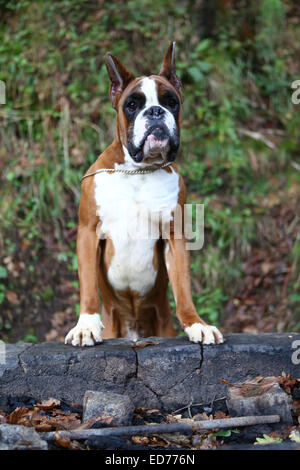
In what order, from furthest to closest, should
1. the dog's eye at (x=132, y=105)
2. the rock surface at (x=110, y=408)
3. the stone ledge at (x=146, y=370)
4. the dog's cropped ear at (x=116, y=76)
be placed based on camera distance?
1. the dog's cropped ear at (x=116, y=76)
2. the dog's eye at (x=132, y=105)
3. the stone ledge at (x=146, y=370)
4. the rock surface at (x=110, y=408)

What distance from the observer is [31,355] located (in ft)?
9.15

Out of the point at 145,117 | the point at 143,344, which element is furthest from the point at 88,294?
the point at 145,117

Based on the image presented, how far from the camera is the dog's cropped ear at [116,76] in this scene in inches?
127

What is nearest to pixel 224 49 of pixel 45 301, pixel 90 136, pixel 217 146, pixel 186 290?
pixel 217 146

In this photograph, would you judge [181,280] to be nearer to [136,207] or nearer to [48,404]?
[136,207]

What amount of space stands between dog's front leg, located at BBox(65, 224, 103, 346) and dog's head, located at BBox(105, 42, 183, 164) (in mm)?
537

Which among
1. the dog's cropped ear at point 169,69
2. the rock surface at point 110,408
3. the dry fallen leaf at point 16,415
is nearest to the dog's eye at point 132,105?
the dog's cropped ear at point 169,69

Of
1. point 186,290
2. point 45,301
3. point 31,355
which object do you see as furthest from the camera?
point 45,301

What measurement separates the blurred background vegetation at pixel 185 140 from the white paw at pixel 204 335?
299 cm

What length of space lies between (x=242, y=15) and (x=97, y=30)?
194 cm

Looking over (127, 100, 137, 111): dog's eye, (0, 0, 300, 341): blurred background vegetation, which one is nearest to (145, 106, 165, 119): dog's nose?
(127, 100, 137, 111): dog's eye

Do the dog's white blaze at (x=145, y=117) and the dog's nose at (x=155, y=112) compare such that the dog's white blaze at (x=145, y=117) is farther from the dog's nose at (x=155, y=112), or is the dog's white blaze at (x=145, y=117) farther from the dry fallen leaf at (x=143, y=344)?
the dry fallen leaf at (x=143, y=344)

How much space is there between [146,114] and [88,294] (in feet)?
3.36

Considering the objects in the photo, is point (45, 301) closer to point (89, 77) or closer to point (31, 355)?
point (89, 77)
